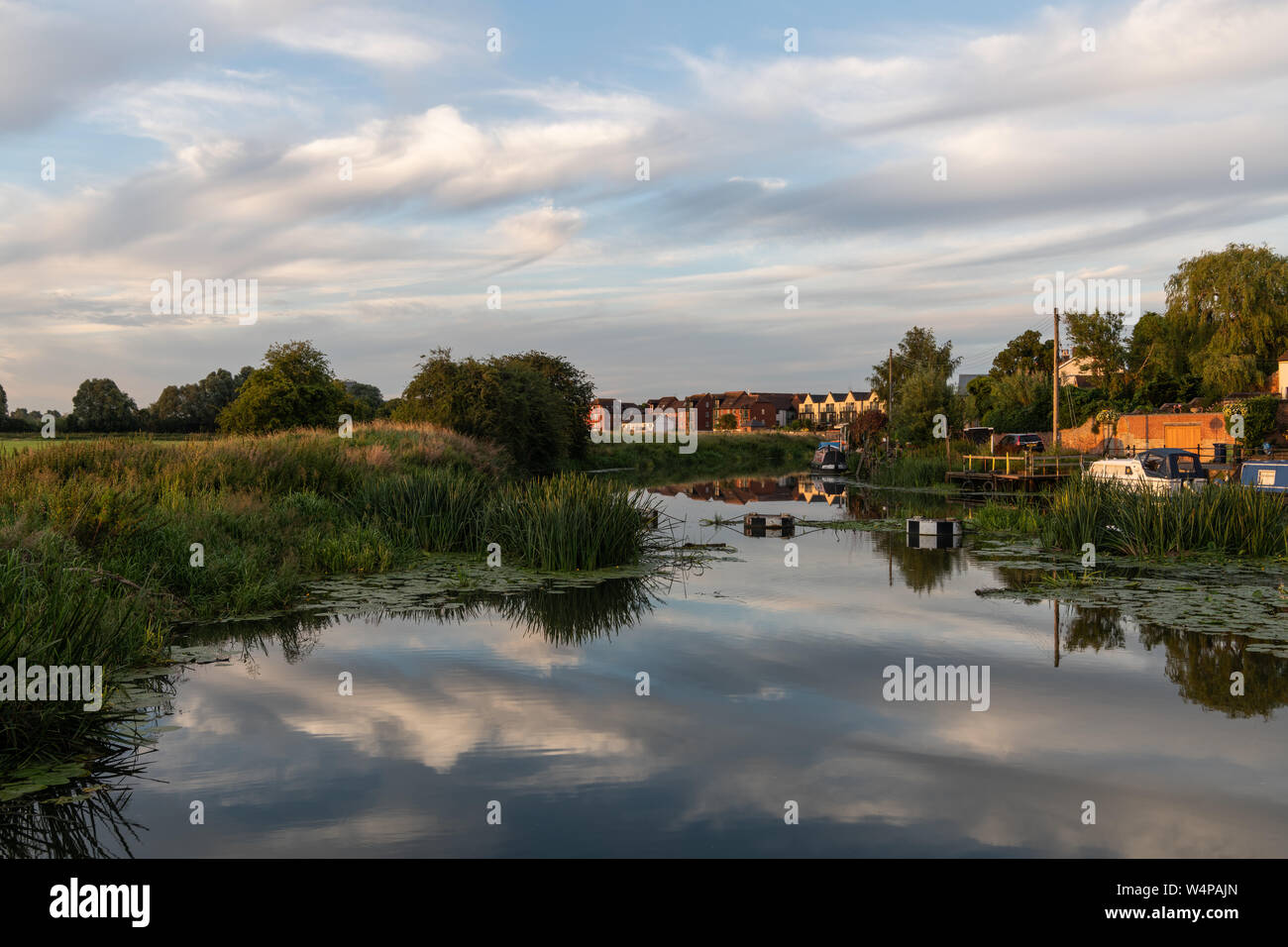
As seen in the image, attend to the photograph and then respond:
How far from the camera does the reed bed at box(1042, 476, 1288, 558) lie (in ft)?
59.1

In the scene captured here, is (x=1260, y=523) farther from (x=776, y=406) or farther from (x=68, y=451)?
(x=776, y=406)

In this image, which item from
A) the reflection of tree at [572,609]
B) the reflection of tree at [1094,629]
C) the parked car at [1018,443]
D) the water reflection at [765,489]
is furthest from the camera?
the parked car at [1018,443]

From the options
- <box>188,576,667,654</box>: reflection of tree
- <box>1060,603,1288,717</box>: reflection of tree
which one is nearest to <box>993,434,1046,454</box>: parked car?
<box>1060,603,1288,717</box>: reflection of tree

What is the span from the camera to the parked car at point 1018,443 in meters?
54.8

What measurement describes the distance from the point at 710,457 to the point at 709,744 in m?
72.9

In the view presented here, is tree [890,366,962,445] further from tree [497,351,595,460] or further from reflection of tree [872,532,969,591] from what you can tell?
reflection of tree [872,532,969,591]

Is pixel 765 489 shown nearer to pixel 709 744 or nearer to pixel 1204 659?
pixel 1204 659

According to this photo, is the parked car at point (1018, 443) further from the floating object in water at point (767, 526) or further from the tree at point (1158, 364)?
the floating object in water at point (767, 526)

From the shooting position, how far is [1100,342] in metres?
71.2

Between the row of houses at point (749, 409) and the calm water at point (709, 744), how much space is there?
11952 centimetres

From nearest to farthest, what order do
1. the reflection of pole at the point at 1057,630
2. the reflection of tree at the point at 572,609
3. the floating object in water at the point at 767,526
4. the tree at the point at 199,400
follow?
the reflection of pole at the point at 1057,630 < the reflection of tree at the point at 572,609 < the floating object in water at the point at 767,526 < the tree at the point at 199,400

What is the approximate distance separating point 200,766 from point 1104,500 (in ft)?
62.1

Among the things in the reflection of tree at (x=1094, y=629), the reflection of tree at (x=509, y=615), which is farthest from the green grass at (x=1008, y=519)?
the reflection of tree at (x=509, y=615)

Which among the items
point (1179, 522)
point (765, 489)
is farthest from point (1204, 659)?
point (765, 489)
